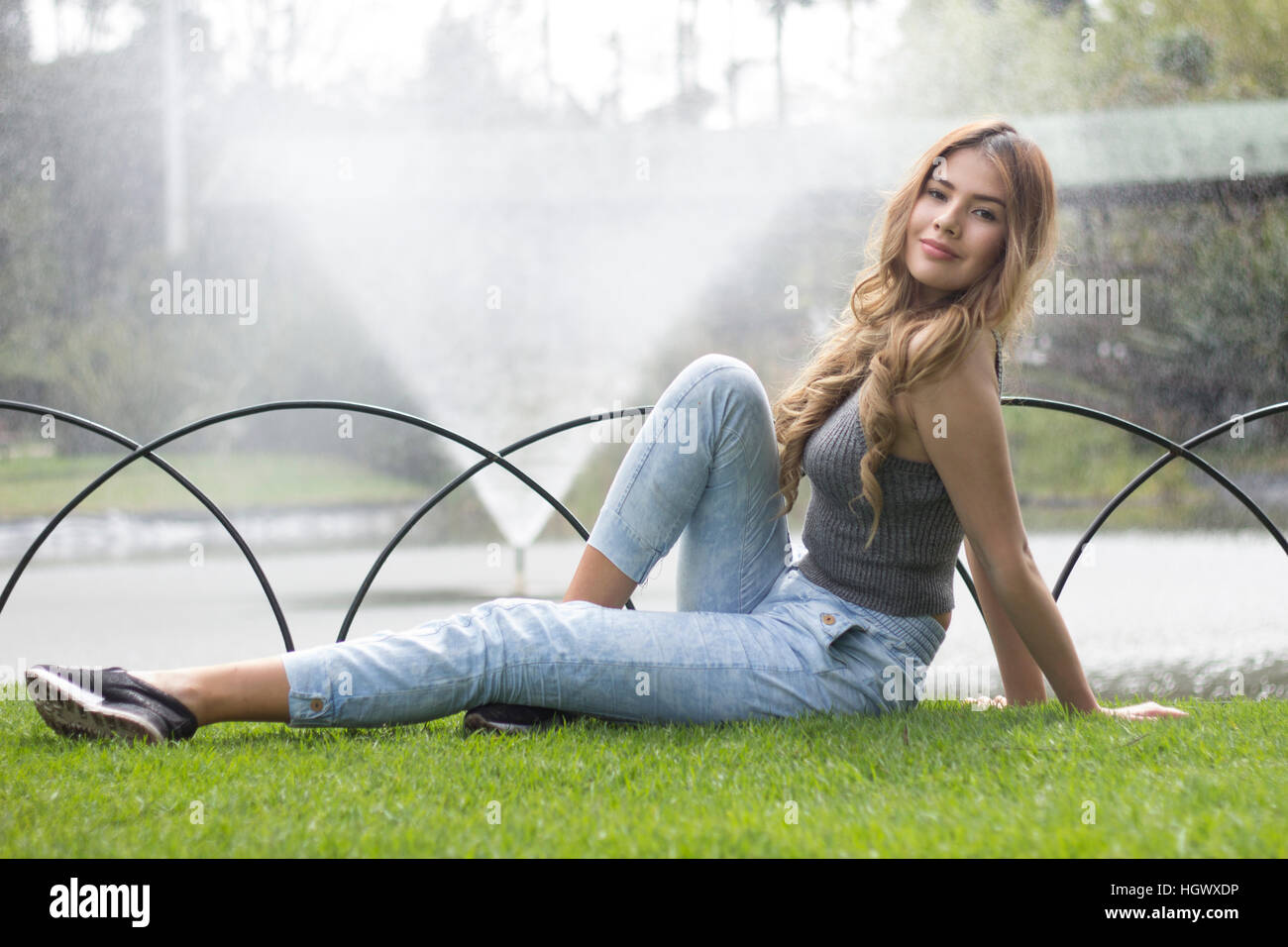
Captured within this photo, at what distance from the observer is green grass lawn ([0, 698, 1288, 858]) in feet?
3.18

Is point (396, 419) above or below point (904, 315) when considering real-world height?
below

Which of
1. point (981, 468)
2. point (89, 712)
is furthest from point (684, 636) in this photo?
point (89, 712)

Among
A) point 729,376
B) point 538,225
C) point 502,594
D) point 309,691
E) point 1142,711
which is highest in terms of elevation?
point 538,225

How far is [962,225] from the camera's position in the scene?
1.34 metres

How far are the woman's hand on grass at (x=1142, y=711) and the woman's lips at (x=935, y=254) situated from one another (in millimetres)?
601

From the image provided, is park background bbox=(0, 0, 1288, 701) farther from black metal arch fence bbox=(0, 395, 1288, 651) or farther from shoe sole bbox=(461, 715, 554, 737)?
shoe sole bbox=(461, 715, 554, 737)

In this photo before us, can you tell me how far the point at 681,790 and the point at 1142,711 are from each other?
2.29ft

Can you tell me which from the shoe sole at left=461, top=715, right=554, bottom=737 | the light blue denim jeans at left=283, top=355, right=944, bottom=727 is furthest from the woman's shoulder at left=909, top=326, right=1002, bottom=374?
the shoe sole at left=461, top=715, right=554, bottom=737

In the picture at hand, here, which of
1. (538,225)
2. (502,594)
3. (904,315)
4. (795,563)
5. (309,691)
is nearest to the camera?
(309,691)

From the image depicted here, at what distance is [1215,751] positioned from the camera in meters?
1.29

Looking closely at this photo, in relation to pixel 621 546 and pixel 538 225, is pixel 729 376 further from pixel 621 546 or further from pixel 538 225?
pixel 538 225

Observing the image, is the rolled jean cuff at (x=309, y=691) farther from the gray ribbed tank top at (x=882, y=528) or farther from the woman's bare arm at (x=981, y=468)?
the woman's bare arm at (x=981, y=468)
